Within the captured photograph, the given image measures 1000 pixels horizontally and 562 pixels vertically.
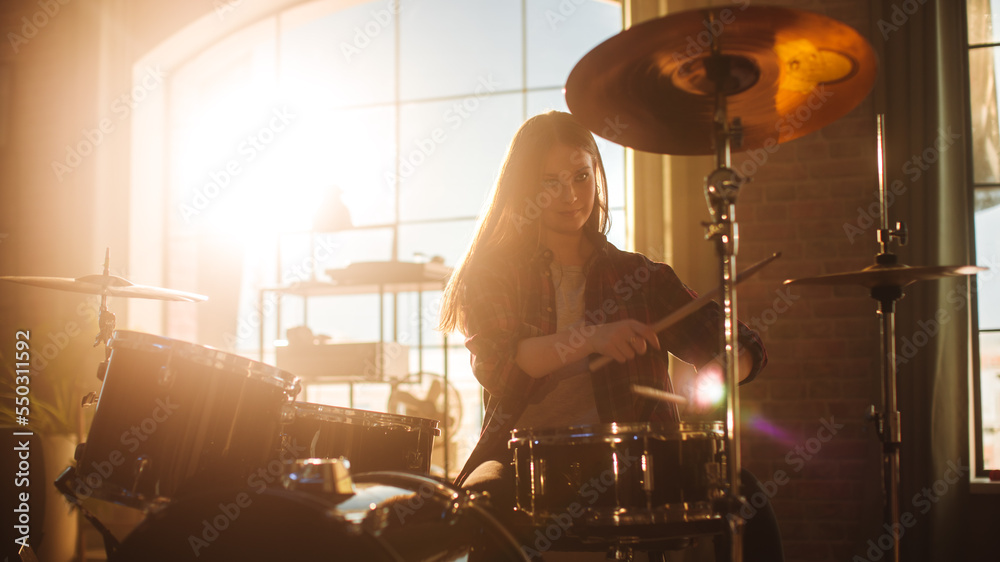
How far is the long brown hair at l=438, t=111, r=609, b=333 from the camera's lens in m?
1.87

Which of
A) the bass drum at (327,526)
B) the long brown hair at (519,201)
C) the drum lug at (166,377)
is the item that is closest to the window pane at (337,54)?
the long brown hair at (519,201)

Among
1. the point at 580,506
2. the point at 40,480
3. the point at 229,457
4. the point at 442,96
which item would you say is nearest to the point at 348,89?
the point at 442,96

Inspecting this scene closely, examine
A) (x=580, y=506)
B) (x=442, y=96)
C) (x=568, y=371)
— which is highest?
(x=442, y=96)

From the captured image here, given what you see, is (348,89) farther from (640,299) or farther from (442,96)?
(640,299)

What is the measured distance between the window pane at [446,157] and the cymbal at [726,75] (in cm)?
273

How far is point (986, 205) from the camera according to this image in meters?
2.81

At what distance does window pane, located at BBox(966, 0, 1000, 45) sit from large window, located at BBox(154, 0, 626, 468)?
173cm

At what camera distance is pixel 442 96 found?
432cm

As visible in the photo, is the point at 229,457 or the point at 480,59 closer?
the point at 229,457

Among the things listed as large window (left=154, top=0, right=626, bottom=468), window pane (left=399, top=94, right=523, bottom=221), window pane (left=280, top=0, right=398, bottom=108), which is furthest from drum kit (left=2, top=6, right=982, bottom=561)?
window pane (left=280, top=0, right=398, bottom=108)

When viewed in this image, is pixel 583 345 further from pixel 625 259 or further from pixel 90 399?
pixel 90 399

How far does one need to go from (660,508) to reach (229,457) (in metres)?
0.82

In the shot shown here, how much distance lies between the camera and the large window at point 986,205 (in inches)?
107

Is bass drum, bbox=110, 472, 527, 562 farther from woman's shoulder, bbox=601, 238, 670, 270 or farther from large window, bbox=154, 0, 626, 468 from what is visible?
large window, bbox=154, 0, 626, 468
